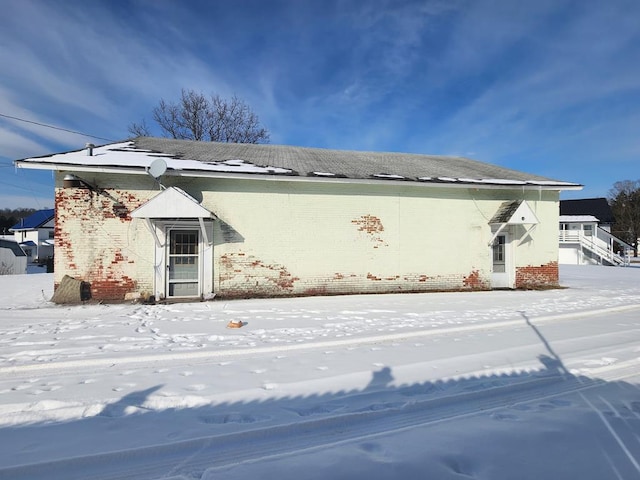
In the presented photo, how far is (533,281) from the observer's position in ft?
40.2

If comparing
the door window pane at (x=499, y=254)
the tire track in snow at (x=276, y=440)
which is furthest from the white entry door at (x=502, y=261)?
the tire track in snow at (x=276, y=440)

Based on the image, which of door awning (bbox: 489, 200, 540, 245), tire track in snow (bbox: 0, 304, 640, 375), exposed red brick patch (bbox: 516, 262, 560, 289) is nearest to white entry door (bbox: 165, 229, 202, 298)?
tire track in snow (bbox: 0, 304, 640, 375)

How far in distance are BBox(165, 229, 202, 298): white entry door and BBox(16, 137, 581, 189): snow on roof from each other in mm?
1731

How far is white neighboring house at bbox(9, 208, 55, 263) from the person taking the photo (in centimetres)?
4538

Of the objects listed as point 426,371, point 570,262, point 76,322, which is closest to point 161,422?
point 426,371

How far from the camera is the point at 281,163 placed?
11.5 metres

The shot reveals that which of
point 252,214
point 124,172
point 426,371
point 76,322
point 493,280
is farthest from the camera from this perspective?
point 493,280

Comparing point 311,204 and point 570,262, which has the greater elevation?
point 311,204

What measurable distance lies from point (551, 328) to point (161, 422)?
256 inches

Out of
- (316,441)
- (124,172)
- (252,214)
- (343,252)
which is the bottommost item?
(316,441)

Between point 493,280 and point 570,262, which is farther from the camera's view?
point 570,262

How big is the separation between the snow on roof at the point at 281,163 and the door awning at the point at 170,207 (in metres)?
0.94

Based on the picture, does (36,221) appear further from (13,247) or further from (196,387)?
(196,387)

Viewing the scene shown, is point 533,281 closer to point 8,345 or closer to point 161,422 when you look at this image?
point 161,422
